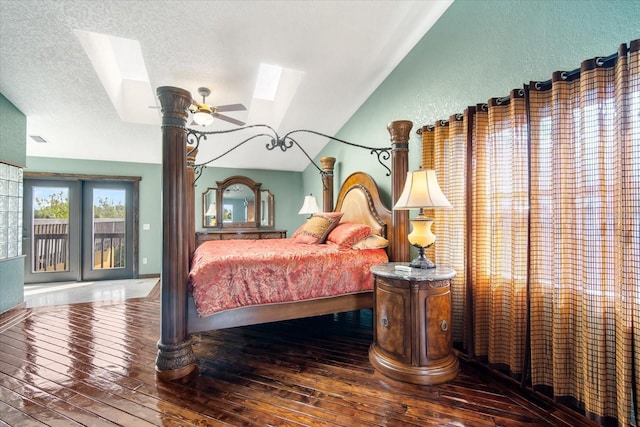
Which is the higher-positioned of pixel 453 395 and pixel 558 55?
pixel 558 55

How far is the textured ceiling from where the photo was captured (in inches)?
99.4

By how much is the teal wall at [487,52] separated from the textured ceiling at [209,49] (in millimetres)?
283

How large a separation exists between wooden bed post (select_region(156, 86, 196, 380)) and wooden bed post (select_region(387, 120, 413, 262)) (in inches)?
72.5

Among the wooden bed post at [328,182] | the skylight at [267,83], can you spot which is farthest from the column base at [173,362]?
the skylight at [267,83]

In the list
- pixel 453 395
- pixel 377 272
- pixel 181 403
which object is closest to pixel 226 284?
pixel 181 403

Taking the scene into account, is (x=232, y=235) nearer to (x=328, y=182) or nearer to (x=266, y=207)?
(x=266, y=207)

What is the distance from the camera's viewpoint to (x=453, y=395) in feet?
5.85

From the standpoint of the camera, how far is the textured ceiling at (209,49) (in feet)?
8.29

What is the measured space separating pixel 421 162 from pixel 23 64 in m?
4.18

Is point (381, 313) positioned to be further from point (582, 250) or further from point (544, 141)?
point (544, 141)

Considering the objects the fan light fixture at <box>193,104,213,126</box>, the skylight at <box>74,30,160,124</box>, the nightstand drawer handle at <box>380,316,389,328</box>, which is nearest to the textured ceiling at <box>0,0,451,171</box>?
the skylight at <box>74,30,160,124</box>

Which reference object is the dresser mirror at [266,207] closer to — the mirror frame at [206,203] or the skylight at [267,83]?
the mirror frame at [206,203]

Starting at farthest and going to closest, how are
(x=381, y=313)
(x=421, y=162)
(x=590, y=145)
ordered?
(x=421, y=162), (x=381, y=313), (x=590, y=145)

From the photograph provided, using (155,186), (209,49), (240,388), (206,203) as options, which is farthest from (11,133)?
(240,388)
